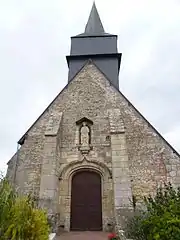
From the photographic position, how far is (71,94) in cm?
1219

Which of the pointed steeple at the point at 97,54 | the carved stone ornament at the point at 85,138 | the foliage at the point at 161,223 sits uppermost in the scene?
the pointed steeple at the point at 97,54

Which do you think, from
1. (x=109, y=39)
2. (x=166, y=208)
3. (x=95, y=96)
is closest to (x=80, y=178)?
(x=95, y=96)

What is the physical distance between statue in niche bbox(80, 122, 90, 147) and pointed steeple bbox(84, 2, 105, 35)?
33.1ft

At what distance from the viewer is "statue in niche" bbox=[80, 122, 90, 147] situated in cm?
1070

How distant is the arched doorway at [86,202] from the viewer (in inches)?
376

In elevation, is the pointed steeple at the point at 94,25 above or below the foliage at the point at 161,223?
above

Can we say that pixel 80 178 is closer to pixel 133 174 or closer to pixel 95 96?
pixel 133 174

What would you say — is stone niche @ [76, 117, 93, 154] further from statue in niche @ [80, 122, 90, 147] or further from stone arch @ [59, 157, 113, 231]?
stone arch @ [59, 157, 113, 231]

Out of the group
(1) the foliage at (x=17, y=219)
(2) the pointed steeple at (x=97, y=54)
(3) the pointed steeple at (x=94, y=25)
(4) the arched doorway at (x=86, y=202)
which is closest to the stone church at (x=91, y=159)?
(4) the arched doorway at (x=86, y=202)

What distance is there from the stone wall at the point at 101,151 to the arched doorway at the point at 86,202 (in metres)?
0.27

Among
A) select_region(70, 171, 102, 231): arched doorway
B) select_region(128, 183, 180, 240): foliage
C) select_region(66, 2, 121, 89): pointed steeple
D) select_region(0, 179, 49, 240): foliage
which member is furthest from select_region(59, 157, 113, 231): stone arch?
select_region(66, 2, 121, 89): pointed steeple

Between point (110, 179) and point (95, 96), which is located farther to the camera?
point (95, 96)

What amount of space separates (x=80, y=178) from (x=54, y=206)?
72.3 inches

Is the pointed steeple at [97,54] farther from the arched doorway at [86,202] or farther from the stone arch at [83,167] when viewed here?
the arched doorway at [86,202]
